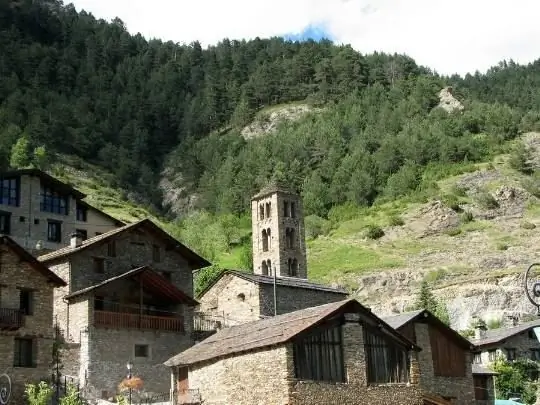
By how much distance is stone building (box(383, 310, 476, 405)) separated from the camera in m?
40.3

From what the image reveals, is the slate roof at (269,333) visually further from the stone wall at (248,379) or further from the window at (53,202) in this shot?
the window at (53,202)

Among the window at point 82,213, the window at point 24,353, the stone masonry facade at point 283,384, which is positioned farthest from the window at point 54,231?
the stone masonry facade at point 283,384

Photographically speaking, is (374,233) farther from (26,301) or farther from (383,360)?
(383,360)

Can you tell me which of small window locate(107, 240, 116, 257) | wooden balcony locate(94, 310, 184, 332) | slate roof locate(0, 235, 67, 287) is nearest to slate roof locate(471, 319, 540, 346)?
wooden balcony locate(94, 310, 184, 332)

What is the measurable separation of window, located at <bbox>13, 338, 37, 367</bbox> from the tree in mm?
86345

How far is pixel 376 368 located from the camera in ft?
102

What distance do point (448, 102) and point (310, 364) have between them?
143352 millimetres

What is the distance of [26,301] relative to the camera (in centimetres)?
3638

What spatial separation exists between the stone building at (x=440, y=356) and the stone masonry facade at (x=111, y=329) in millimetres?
11836

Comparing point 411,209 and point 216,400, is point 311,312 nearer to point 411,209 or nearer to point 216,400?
point 216,400

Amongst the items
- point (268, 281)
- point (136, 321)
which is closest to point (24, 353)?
point (136, 321)

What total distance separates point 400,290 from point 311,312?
58.0 metres

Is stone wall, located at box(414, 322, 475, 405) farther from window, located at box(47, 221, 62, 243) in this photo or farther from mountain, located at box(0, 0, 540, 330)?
mountain, located at box(0, 0, 540, 330)

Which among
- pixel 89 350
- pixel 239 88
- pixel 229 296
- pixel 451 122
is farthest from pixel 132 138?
pixel 89 350
